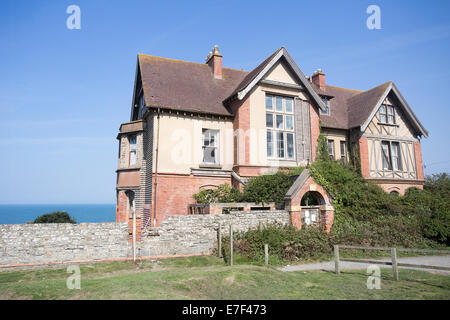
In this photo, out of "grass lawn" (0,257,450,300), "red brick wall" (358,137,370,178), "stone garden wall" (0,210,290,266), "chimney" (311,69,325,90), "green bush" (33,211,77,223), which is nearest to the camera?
"grass lawn" (0,257,450,300)

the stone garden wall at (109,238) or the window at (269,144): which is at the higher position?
the window at (269,144)

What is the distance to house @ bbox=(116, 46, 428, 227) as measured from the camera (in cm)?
1841

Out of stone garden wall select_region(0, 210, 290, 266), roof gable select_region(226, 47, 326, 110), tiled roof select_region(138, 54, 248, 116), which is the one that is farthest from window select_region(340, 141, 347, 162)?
stone garden wall select_region(0, 210, 290, 266)

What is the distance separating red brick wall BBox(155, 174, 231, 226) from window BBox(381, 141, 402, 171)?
14.8 meters

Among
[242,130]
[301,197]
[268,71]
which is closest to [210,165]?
[242,130]

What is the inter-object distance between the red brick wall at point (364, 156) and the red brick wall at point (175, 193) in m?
12.1

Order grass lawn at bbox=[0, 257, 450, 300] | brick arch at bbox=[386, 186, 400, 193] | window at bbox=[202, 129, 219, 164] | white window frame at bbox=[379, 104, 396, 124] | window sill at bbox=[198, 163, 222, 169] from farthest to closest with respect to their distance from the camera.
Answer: white window frame at bbox=[379, 104, 396, 124]
brick arch at bbox=[386, 186, 400, 193]
window at bbox=[202, 129, 219, 164]
window sill at bbox=[198, 163, 222, 169]
grass lawn at bbox=[0, 257, 450, 300]

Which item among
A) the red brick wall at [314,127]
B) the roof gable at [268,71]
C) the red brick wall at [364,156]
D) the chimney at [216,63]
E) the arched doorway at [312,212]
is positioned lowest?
the arched doorway at [312,212]

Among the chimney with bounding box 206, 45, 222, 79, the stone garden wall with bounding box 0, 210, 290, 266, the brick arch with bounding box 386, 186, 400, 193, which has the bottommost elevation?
the stone garden wall with bounding box 0, 210, 290, 266

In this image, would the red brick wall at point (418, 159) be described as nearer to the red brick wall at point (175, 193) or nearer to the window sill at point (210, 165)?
the window sill at point (210, 165)

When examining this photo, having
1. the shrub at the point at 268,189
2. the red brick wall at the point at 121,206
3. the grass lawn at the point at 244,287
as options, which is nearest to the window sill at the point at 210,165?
the shrub at the point at 268,189

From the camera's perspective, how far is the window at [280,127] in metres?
20.3

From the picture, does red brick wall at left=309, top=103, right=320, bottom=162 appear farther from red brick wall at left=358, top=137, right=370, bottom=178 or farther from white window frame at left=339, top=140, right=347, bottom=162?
red brick wall at left=358, top=137, right=370, bottom=178

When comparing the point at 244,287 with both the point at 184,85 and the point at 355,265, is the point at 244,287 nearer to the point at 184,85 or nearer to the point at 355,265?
the point at 355,265
